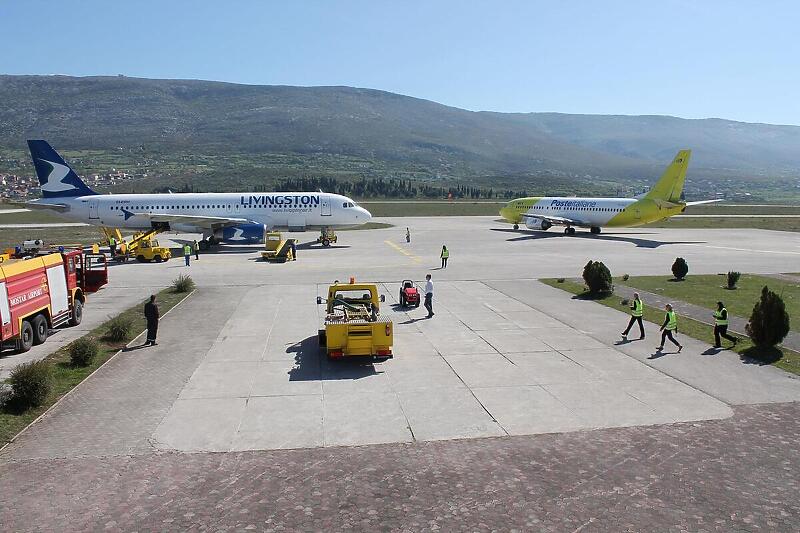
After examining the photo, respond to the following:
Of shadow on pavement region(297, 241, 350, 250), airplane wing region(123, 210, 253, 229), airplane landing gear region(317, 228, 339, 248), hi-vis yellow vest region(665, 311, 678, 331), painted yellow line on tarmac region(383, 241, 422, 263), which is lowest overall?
shadow on pavement region(297, 241, 350, 250)

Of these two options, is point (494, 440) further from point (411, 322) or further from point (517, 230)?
point (517, 230)

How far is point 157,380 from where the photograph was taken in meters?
16.0

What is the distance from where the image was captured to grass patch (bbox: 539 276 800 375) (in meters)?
17.9

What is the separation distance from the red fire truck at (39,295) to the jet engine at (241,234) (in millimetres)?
23697

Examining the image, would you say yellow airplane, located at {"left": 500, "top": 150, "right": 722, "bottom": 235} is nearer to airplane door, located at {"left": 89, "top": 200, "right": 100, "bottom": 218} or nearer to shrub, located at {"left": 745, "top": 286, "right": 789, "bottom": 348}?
shrub, located at {"left": 745, "top": 286, "right": 789, "bottom": 348}

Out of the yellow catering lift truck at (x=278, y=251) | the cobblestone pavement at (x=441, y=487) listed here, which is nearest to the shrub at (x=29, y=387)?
the cobblestone pavement at (x=441, y=487)

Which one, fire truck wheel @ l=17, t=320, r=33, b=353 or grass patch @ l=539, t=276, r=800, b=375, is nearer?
grass patch @ l=539, t=276, r=800, b=375

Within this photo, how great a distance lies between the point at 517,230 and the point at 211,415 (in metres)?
57.1

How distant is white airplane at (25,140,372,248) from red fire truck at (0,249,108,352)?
2562 cm

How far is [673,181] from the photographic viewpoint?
56.8m

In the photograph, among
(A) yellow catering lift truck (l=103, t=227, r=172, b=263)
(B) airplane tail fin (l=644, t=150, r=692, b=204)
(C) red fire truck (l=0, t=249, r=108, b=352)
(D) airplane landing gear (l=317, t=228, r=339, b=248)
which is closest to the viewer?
(C) red fire truck (l=0, t=249, r=108, b=352)

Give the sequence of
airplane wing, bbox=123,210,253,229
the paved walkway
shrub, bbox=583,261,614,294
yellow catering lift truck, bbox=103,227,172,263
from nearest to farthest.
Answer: the paved walkway, shrub, bbox=583,261,614,294, yellow catering lift truck, bbox=103,227,172,263, airplane wing, bbox=123,210,253,229

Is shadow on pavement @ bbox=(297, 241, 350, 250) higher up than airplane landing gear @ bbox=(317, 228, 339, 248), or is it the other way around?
airplane landing gear @ bbox=(317, 228, 339, 248)

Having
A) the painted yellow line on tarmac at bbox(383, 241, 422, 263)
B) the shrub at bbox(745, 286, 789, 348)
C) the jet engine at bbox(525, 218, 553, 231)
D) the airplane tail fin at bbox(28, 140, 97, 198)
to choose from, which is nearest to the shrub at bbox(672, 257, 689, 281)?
the shrub at bbox(745, 286, 789, 348)
